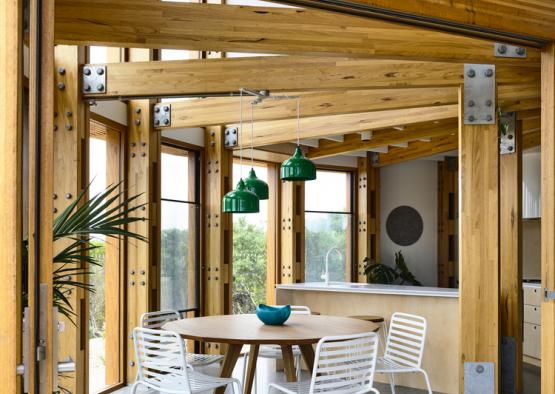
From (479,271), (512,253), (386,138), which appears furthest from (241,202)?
(386,138)

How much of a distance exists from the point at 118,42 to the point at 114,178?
9.08 feet

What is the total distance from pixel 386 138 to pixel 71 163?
476 centimetres

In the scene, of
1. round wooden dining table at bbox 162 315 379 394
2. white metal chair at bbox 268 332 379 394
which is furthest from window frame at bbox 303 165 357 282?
white metal chair at bbox 268 332 379 394

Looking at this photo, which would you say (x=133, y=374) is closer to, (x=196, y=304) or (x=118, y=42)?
(x=196, y=304)

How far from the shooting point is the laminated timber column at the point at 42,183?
195 centimetres

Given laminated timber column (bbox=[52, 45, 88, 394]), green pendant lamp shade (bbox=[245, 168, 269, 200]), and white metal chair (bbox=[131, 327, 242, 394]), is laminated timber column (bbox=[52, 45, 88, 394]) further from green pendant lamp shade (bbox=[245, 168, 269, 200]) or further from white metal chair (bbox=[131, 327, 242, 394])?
green pendant lamp shade (bbox=[245, 168, 269, 200])

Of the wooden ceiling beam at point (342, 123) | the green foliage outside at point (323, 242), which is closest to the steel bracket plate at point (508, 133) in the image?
the wooden ceiling beam at point (342, 123)

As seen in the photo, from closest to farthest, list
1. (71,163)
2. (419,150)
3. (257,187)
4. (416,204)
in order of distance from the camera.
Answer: (71,163) → (257,187) → (419,150) → (416,204)

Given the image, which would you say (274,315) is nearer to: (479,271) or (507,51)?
(479,271)

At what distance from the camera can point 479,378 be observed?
4.60 m

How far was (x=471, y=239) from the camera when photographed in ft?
15.3

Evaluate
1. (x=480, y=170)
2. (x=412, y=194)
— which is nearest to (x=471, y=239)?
(x=480, y=170)

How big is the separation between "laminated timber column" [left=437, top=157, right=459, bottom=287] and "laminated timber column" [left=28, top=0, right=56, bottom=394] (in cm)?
1014

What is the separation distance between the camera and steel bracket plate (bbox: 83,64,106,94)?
5.43 metres
